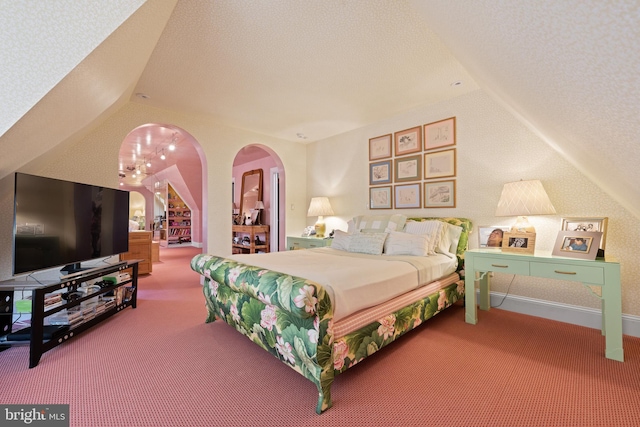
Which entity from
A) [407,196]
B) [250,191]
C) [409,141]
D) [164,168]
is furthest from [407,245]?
[164,168]

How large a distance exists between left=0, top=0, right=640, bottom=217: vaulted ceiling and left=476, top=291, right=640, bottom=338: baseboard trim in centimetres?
98

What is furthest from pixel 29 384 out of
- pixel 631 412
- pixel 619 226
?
pixel 619 226

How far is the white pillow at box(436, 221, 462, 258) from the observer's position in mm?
3004

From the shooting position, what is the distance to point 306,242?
173 inches

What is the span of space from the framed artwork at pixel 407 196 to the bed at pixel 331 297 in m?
0.65

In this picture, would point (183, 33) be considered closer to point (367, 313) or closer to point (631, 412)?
point (367, 313)

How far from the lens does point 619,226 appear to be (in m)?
2.34

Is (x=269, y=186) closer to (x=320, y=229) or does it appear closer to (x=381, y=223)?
(x=320, y=229)

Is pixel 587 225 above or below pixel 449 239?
above

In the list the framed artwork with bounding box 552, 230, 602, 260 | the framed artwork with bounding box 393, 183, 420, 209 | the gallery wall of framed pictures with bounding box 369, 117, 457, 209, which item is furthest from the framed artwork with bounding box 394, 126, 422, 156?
the framed artwork with bounding box 552, 230, 602, 260

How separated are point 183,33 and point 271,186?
4.25 metres

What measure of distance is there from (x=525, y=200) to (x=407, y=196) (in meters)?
1.43

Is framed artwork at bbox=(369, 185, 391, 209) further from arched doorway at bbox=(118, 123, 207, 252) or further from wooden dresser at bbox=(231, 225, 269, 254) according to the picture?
wooden dresser at bbox=(231, 225, 269, 254)

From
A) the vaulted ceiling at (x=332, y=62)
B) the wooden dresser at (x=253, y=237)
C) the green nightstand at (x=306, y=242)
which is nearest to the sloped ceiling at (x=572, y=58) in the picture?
the vaulted ceiling at (x=332, y=62)
